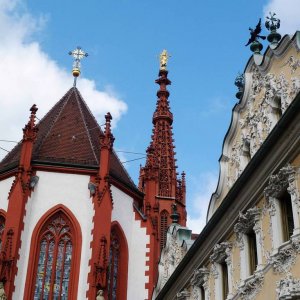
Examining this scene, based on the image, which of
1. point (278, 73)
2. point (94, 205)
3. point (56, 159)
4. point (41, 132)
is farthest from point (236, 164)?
point (41, 132)

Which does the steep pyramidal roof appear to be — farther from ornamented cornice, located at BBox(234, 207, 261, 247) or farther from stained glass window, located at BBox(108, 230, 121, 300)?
ornamented cornice, located at BBox(234, 207, 261, 247)

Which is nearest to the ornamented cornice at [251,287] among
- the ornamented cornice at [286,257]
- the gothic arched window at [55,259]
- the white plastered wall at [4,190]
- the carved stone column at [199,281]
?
the ornamented cornice at [286,257]

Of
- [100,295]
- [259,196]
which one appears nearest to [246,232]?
[259,196]

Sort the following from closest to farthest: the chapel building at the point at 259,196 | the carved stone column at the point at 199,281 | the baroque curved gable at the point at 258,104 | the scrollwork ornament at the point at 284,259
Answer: the scrollwork ornament at the point at 284,259
the chapel building at the point at 259,196
the baroque curved gable at the point at 258,104
the carved stone column at the point at 199,281

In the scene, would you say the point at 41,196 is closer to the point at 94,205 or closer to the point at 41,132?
the point at 94,205

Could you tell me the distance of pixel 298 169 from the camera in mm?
11719

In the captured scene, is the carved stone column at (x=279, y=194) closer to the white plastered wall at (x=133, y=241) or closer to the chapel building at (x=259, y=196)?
the chapel building at (x=259, y=196)

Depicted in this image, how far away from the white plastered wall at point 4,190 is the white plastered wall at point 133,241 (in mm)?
4865

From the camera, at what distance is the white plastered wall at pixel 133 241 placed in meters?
27.4

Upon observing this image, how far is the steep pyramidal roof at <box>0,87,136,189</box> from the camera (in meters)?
29.3

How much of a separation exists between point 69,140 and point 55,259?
7.01m

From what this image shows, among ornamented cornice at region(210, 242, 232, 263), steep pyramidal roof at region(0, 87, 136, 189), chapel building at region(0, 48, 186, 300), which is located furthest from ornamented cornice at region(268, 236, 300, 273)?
steep pyramidal roof at region(0, 87, 136, 189)

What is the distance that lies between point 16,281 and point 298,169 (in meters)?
16.6

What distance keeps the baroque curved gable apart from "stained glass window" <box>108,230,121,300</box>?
10.5 metres
